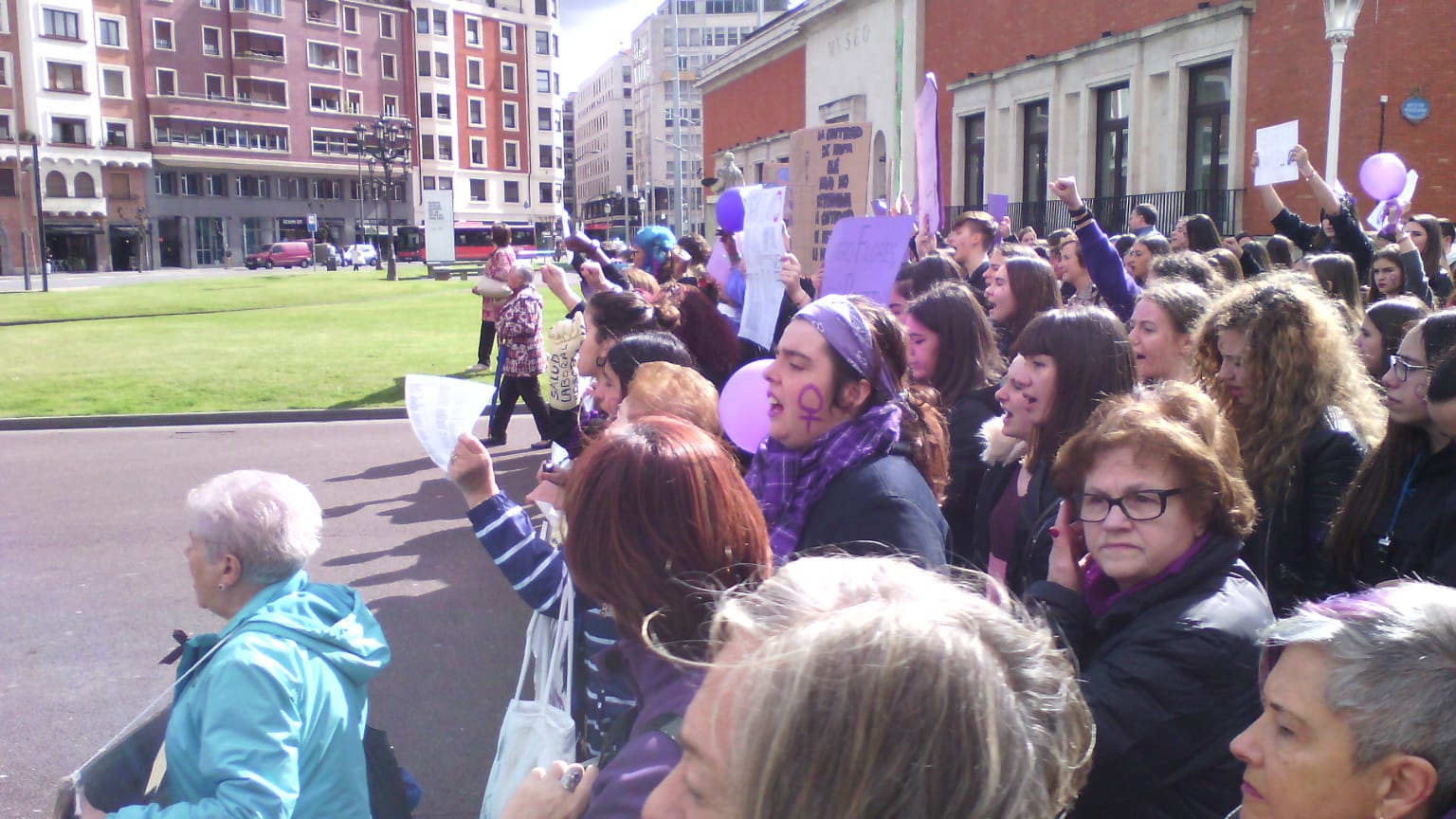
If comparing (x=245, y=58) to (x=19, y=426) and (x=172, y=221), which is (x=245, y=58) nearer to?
(x=172, y=221)

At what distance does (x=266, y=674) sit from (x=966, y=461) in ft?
8.49

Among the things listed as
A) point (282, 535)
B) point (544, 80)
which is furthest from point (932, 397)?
point (544, 80)

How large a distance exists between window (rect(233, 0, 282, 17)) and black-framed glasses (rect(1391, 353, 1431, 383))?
7982 centimetres

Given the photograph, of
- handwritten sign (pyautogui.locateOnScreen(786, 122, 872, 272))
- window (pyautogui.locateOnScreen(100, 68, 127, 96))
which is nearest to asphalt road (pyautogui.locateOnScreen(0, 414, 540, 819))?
handwritten sign (pyautogui.locateOnScreen(786, 122, 872, 272))

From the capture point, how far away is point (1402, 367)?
3.06m

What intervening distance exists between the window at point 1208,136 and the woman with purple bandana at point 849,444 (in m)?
16.3

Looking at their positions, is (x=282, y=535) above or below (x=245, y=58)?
below

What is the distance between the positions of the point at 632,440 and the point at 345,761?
1.17 metres

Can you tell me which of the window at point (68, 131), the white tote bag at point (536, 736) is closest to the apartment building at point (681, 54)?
the window at point (68, 131)

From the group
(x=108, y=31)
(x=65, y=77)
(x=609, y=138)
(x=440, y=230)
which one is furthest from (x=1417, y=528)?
(x=609, y=138)

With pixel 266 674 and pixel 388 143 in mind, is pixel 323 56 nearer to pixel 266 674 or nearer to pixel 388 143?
pixel 388 143

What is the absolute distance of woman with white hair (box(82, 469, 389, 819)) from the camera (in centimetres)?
237

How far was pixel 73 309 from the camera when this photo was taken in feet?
96.5

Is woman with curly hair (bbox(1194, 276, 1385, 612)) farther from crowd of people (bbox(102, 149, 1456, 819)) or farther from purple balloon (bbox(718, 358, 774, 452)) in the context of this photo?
purple balloon (bbox(718, 358, 774, 452))
